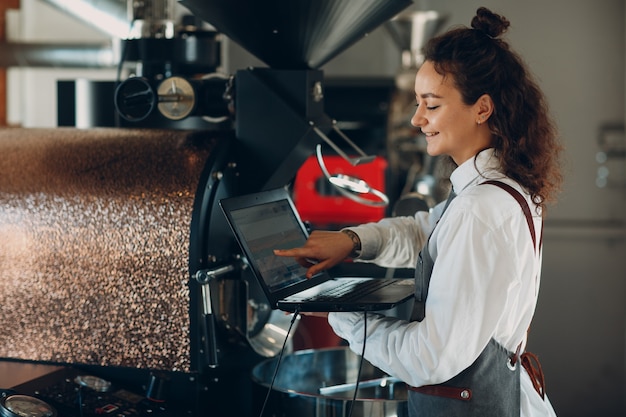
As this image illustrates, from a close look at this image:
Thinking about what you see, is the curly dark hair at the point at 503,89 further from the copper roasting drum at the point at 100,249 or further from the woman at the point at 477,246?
the copper roasting drum at the point at 100,249

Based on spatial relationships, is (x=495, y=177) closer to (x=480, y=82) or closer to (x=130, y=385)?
(x=480, y=82)

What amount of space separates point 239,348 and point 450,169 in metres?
0.59

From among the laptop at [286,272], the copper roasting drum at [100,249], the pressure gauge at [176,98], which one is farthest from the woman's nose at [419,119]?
the pressure gauge at [176,98]

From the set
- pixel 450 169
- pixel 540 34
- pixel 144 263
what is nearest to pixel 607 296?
pixel 540 34

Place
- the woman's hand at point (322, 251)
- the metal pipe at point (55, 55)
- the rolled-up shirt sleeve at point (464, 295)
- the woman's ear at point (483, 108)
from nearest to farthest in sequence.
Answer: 1. the rolled-up shirt sleeve at point (464, 295)
2. the woman's ear at point (483, 108)
3. the woman's hand at point (322, 251)
4. the metal pipe at point (55, 55)

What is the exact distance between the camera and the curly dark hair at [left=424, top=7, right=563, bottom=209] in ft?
4.95


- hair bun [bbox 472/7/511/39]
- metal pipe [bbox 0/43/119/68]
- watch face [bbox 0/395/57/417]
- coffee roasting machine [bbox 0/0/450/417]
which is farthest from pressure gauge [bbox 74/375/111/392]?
metal pipe [bbox 0/43/119/68]

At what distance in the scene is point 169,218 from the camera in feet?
5.72

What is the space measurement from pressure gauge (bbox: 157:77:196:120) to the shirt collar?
0.65 m

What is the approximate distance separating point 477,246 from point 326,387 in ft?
2.13

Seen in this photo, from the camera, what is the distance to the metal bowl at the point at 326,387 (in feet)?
5.60

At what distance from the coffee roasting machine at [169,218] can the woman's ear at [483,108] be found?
437 millimetres

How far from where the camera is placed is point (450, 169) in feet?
6.11

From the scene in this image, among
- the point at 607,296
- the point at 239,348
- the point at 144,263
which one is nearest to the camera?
the point at 144,263
